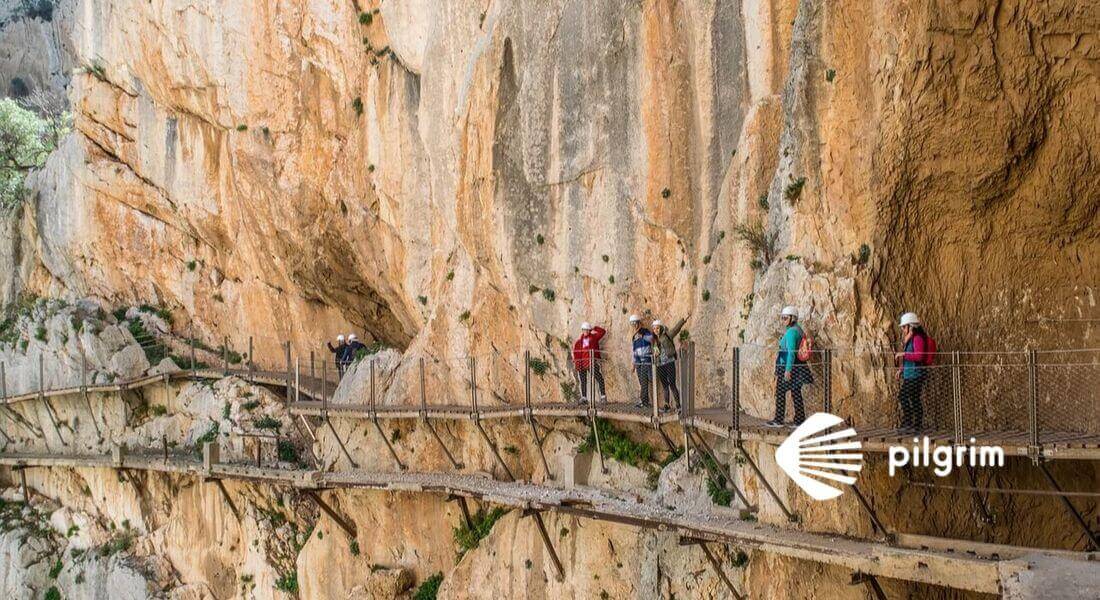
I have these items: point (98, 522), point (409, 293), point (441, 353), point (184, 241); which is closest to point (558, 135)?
point (441, 353)

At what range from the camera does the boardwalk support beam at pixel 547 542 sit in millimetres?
19156

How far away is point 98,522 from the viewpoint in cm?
3434

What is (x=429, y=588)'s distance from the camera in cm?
2258

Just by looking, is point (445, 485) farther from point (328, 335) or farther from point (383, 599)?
point (328, 335)

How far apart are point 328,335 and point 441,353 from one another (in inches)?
357

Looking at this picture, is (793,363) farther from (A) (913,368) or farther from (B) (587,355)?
(B) (587,355)

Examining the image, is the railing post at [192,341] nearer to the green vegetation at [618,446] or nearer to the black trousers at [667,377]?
the green vegetation at [618,446]

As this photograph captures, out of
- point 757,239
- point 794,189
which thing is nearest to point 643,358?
point 757,239

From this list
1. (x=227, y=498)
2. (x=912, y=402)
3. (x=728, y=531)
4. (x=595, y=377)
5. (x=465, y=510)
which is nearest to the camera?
(x=912, y=402)

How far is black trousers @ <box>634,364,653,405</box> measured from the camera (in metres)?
18.1

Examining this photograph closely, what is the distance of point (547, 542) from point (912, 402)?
8.08 metres

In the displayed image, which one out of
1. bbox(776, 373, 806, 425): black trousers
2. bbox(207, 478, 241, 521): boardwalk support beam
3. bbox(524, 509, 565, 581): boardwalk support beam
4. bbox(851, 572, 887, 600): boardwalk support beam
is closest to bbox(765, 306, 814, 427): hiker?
bbox(776, 373, 806, 425): black trousers

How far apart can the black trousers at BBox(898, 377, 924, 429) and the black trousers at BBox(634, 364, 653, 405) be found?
5589mm

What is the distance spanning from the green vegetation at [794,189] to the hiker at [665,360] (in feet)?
12.4
